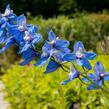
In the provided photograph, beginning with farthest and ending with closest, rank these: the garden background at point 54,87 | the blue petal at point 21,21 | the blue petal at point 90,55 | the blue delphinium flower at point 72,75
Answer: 1. the garden background at point 54,87
2. the blue petal at point 21,21
3. the blue delphinium flower at point 72,75
4. the blue petal at point 90,55

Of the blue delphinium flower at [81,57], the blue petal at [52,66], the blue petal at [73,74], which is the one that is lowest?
the blue petal at [73,74]

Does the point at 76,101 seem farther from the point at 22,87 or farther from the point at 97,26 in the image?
the point at 97,26

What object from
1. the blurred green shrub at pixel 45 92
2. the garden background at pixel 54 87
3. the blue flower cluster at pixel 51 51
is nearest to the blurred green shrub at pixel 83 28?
the garden background at pixel 54 87

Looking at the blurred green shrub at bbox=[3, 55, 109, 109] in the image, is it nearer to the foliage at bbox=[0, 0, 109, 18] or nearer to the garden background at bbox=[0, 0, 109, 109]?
the garden background at bbox=[0, 0, 109, 109]

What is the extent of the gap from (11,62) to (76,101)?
274 inches

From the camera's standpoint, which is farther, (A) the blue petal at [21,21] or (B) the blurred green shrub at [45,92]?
(B) the blurred green shrub at [45,92]

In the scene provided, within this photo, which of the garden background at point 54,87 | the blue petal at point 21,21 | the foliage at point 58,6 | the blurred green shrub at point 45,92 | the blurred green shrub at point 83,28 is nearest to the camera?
the blue petal at point 21,21

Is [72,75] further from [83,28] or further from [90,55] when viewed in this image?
[83,28]

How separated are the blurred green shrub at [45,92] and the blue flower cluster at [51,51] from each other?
5.85 ft

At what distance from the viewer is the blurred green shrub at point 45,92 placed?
17.6ft

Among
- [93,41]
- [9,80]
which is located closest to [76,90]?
[9,80]

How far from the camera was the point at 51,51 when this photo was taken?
255 centimetres

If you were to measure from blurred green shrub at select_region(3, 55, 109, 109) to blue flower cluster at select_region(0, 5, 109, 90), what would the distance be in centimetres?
178

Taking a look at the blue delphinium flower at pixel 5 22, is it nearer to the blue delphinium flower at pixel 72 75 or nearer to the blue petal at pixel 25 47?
the blue petal at pixel 25 47
